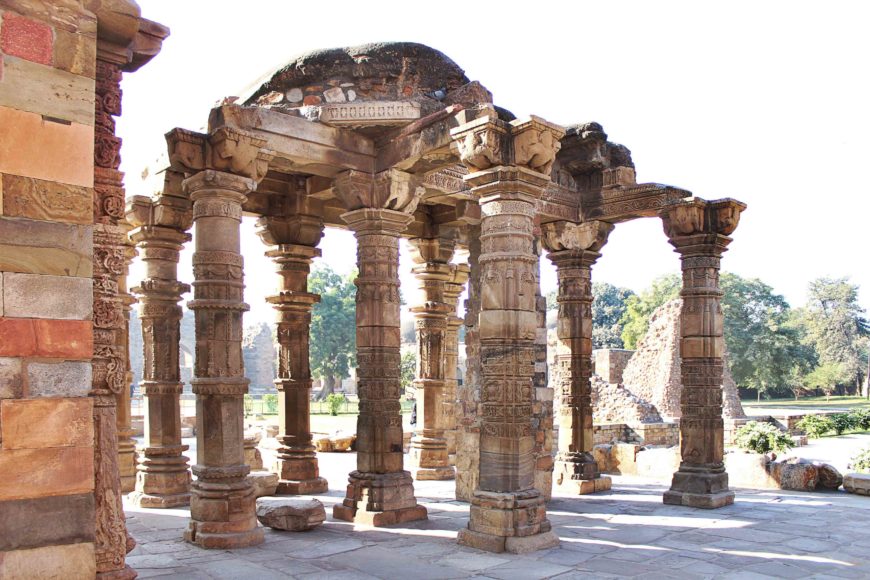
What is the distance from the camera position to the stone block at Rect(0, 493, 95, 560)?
363 centimetres

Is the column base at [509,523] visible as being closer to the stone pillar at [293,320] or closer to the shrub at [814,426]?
the stone pillar at [293,320]

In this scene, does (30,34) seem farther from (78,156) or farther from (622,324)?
(622,324)

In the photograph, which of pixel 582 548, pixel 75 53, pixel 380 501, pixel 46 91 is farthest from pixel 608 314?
pixel 46 91

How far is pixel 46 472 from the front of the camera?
375cm

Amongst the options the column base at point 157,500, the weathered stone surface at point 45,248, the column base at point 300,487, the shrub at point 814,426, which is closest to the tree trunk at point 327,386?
the shrub at point 814,426

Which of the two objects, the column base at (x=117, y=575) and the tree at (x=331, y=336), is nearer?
the column base at (x=117, y=575)

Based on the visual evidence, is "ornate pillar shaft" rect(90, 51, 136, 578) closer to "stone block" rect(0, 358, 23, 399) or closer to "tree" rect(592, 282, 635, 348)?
"stone block" rect(0, 358, 23, 399)

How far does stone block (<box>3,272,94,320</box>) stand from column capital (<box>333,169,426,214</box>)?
15.7 ft

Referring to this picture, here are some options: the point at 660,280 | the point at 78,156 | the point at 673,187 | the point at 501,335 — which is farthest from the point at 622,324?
the point at 78,156

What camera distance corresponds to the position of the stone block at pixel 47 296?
12.1ft

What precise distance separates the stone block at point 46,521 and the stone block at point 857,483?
10.5m

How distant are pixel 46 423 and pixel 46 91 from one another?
171 cm

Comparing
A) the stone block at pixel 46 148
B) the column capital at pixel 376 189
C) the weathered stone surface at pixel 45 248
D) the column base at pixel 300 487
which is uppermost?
the column capital at pixel 376 189

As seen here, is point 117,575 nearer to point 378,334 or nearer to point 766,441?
point 378,334
